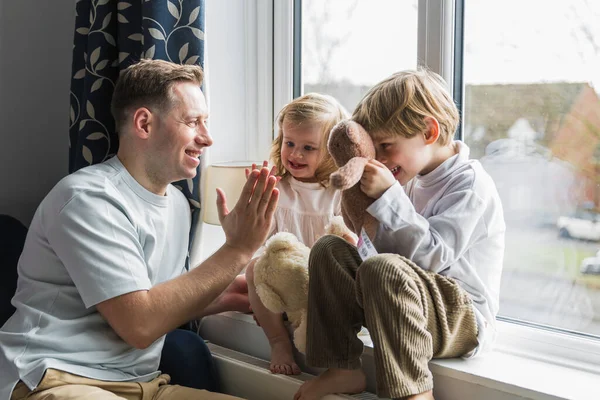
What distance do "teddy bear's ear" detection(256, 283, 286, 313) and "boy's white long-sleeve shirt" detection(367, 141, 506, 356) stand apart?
0.32m

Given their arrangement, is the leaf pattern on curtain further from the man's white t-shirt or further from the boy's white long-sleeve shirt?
the boy's white long-sleeve shirt

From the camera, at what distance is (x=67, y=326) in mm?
1589

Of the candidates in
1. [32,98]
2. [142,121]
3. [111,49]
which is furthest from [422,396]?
[32,98]

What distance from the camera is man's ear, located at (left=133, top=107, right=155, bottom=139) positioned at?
5.65ft

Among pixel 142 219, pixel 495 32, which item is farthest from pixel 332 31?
pixel 142 219

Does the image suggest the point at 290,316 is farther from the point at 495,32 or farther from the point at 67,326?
the point at 495,32

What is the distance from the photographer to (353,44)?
2.12m

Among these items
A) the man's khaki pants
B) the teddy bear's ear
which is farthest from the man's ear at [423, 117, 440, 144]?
the man's khaki pants

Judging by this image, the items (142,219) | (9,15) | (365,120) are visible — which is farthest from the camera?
(9,15)

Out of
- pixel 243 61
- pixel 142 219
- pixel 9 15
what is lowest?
pixel 142 219

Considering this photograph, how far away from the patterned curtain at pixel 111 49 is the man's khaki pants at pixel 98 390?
59 centimetres

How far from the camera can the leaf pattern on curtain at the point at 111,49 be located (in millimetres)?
2049

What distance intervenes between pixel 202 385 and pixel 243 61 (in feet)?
3.74

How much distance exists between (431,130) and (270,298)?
567mm
